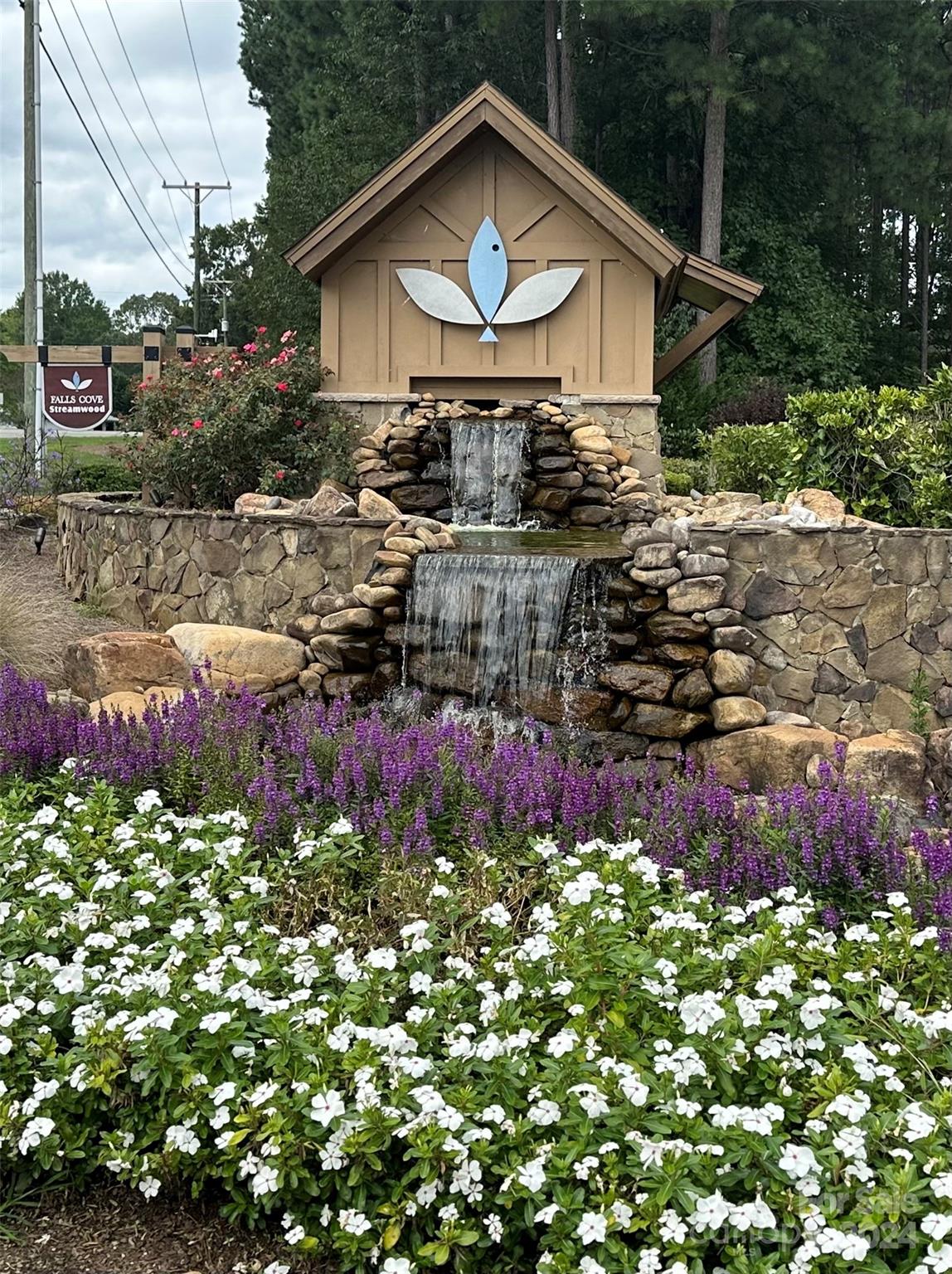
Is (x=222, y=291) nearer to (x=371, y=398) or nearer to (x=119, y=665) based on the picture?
(x=371, y=398)

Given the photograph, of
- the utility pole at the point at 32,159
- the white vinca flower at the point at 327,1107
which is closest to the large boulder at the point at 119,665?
the white vinca flower at the point at 327,1107

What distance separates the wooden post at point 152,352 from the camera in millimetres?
13617

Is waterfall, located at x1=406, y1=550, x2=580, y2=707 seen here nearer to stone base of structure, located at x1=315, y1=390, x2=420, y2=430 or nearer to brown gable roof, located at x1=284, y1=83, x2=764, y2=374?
stone base of structure, located at x1=315, y1=390, x2=420, y2=430

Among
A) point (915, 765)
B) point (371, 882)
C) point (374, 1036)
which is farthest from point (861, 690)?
point (374, 1036)

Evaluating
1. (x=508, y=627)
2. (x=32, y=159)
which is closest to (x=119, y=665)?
(x=508, y=627)

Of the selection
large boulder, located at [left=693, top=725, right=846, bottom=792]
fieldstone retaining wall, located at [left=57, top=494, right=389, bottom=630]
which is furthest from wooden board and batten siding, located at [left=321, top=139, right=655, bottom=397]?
large boulder, located at [left=693, top=725, right=846, bottom=792]

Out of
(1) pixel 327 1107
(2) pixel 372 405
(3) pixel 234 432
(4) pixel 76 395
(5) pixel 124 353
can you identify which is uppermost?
(5) pixel 124 353

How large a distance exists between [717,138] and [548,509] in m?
14.4

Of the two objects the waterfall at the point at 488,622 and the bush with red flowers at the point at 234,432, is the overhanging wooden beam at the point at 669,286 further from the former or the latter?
the waterfall at the point at 488,622

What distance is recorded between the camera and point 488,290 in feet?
42.8

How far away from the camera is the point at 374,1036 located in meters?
2.84

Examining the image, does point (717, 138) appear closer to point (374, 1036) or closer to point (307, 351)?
point (307, 351)

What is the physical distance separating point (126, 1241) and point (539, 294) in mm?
11384

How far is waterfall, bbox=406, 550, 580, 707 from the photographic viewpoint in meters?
8.12
